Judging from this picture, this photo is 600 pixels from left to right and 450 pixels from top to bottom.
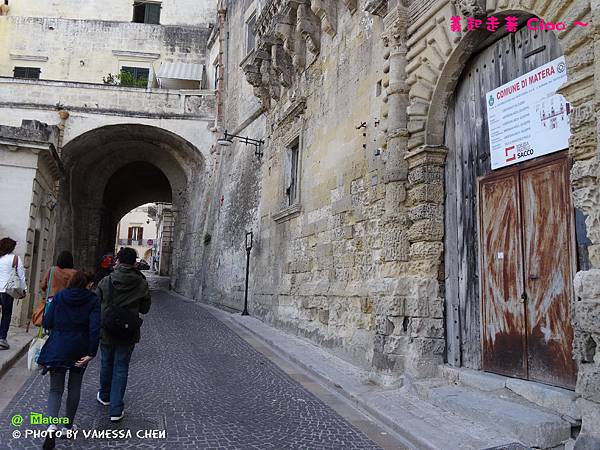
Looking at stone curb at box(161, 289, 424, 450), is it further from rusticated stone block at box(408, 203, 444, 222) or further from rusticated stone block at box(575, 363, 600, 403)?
rusticated stone block at box(408, 203, 444, 222)

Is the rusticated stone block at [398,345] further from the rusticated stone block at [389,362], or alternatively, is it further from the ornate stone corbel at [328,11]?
the ornate stone corbel at [328,11]

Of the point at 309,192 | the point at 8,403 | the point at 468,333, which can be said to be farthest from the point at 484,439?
the point at 309,192

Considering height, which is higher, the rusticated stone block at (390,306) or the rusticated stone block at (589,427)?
the rusticated stone block at (390,306)

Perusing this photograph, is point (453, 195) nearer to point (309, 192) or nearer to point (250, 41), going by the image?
point (309, 192)

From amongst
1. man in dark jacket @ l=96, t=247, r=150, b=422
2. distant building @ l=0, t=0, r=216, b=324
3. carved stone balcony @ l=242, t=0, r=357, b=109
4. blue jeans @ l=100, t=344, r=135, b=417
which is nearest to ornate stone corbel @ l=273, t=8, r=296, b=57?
carved stone balcony @ l=242, t=0, r=357, b=109

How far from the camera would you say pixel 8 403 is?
14.1 feet

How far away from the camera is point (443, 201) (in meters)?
5.40

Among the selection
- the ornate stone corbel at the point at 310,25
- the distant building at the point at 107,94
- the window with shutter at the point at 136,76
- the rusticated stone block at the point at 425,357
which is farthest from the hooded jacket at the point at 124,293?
the window with shutter at the point at 136,76

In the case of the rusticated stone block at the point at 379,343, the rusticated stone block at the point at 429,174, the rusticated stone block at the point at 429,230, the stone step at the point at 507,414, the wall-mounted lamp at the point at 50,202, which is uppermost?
the wall-mounted lamp at the point at 50,202

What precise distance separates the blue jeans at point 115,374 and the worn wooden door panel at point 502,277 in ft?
10.4

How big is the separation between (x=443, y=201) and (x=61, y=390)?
392cm

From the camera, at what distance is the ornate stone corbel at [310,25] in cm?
892

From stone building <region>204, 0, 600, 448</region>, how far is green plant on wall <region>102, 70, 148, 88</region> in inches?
525

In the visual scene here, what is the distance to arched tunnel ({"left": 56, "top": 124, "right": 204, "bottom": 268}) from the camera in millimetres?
19188
